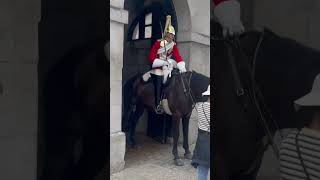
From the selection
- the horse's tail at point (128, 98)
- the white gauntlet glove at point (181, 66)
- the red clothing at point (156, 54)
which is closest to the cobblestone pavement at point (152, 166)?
the horse's tail at point (128, 98)

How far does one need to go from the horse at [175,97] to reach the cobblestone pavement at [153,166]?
0.58ft

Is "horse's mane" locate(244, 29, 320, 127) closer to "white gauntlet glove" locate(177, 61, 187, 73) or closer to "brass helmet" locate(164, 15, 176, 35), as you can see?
"white gauntlet glove" locate(177, 61, 187, 73)

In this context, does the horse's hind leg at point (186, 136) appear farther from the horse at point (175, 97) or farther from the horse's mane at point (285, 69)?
the horse's mane at point (285, 69)

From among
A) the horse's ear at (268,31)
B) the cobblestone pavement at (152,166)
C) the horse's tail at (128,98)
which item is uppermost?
the horse's ear at (268,31)

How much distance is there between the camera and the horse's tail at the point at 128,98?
513 centimetres

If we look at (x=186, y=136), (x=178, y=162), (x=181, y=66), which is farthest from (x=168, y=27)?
(x=178, y=162)

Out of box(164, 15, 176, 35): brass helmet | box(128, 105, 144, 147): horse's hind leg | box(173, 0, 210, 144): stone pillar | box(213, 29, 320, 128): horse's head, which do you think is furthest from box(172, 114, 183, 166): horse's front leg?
box(213, 29, 320, 128): horse's head

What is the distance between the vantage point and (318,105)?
1.28m

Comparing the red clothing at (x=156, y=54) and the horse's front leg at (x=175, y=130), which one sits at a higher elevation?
the red clothing at (x=156, y=54)

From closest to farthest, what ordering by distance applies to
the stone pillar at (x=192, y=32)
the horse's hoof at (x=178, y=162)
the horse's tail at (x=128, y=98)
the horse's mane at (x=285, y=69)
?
1. the horse's mane at (x=285, y=69)
2. the horse's hoof at (x=178, y=162)
3. the horse's tail at (x=128, y=98)
4. the stone pillar at (x=192, y=32)

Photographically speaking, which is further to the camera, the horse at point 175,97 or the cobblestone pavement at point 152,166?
the horse at point 175,97

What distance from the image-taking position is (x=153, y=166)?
4.32 m
